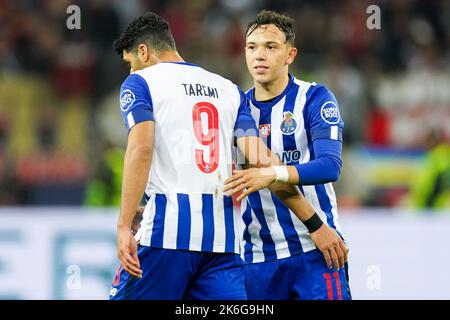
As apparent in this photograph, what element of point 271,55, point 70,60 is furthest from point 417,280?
point 70,60

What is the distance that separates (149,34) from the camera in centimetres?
496

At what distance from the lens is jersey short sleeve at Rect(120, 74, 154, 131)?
4.60 meters

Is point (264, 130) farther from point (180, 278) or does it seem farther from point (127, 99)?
point (180, 278)

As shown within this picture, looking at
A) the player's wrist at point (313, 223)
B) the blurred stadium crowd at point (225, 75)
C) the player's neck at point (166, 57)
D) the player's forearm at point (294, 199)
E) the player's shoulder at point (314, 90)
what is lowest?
the player's wrist at point (313, 223)

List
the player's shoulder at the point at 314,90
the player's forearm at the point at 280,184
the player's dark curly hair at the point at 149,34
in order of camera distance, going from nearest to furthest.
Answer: the player's forearm at the point at 280,184 < the player's dark curly hair at the point at 149,34 < the player's shoulder at the point at 314,90

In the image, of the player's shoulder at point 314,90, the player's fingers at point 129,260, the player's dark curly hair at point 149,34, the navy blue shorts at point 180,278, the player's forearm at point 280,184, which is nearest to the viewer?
the player's fingers at point 129,260

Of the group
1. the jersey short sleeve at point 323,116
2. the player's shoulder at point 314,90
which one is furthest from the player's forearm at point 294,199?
the player's shoulder at point 314,90

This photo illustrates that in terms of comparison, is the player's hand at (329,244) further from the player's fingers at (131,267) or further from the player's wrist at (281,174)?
the player's fingers at (131,267)

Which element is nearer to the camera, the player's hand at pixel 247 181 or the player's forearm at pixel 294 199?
the player's hand at pixel 247 181

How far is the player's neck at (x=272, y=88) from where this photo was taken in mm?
5328

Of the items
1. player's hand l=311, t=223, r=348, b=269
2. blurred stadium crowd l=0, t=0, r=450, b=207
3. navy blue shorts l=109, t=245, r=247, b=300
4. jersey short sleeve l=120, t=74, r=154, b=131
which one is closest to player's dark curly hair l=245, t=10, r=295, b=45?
jersey short sleeve l=120, t=74, r=154, b=131

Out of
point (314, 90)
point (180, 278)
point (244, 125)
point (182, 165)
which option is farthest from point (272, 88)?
point (180, 278)

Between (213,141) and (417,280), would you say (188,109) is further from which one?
(417,280)

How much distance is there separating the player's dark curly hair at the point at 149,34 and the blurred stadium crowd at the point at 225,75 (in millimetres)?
5291
